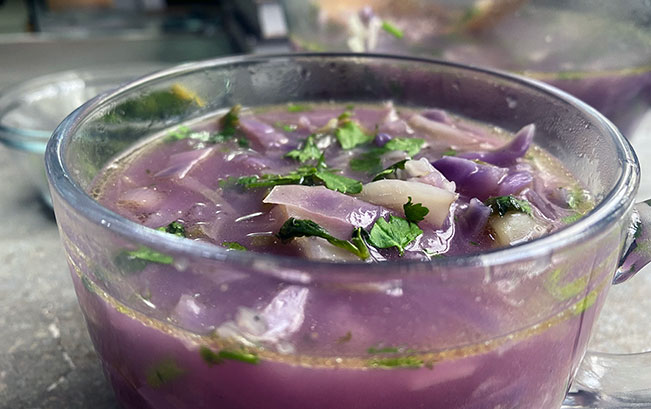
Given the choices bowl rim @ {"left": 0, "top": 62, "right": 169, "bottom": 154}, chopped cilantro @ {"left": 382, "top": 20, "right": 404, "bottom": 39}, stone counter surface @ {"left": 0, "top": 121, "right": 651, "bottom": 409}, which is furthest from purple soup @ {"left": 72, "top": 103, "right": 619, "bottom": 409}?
chopped cilantro @ {"left": 382, "top": 20, "right": 404, "bottom": 39}

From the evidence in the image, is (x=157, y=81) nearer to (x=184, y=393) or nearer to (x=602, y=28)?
(x=184, y=393)

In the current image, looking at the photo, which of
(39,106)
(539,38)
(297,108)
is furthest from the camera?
(39,106)

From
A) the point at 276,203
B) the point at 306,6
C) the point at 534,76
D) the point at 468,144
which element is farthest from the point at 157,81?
the point at 534,76

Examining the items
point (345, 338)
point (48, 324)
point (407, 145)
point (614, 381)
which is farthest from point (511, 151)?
point (48, 324)

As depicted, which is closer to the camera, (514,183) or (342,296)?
(342,296)

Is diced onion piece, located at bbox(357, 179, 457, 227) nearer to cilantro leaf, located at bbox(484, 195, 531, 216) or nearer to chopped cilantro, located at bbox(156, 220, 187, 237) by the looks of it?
cilantro leaf, located at bbox(484, 195, 531, 216)

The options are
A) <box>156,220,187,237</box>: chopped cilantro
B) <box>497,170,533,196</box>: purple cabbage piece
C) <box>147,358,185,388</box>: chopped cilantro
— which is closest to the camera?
<box>147,358,185,388</box>: chopped cilantro

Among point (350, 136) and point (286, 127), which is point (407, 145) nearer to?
point (350, 136)
